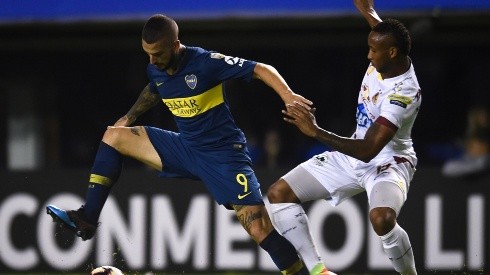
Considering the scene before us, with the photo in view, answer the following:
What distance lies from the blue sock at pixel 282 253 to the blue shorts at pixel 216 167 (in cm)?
26

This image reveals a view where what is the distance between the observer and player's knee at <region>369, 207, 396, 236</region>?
7.73 meters

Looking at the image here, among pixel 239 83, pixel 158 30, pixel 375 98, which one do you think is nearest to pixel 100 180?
pixel 158 30

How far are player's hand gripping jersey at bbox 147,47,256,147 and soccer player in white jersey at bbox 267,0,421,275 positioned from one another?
1.77 ft

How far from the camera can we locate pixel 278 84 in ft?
24.6

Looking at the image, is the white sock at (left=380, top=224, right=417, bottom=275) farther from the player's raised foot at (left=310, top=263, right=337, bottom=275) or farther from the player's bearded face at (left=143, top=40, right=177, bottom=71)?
the player's bearded face at (left=143, top=40, right=177, bottom=71)

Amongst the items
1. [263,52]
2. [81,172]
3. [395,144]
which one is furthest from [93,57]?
[395,144]

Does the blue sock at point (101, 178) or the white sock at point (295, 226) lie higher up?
the blue sock at point (101, 178)

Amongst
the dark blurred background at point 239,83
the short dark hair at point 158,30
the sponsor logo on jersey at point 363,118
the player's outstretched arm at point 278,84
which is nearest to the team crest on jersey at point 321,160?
the sponsor logo on jersey at point 363,118

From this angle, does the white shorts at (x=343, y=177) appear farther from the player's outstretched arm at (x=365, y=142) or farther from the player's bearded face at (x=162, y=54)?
the player's bearded face at (x=162, y=54)

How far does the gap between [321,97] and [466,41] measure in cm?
184

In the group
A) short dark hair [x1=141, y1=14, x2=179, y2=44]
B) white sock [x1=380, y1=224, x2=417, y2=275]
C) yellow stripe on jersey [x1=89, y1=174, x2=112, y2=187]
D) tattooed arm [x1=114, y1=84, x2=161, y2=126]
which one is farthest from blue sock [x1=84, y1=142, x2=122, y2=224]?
white sock [x1=380, y1=224, x2=417, y2=275]

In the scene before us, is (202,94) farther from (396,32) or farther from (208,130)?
(396,32)

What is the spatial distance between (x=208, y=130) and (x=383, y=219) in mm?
1335

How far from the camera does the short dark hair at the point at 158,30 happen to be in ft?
25.2
